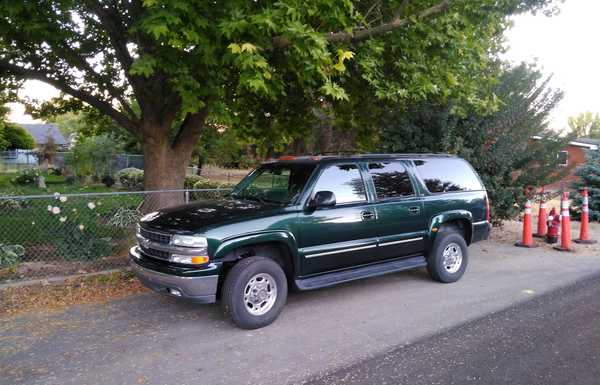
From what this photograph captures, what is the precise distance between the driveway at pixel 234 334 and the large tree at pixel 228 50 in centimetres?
269

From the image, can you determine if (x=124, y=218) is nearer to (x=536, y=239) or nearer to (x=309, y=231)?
(x=309, y=231)

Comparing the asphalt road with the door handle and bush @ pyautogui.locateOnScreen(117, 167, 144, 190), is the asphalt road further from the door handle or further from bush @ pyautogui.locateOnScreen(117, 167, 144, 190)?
bush @ pyautogui.locateOnScreen(117, 167, 144, 190)

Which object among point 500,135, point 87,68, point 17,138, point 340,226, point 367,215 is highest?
point 17,138

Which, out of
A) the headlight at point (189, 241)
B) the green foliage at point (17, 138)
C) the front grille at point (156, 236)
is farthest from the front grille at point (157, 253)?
the green foliage at point (17, 138)

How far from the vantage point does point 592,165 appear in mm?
15414

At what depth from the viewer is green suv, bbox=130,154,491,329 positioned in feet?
15.7

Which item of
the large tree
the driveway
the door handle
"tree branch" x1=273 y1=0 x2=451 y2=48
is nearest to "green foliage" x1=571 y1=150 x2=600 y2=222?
the large tree

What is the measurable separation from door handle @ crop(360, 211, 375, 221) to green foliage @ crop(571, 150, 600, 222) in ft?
37.3

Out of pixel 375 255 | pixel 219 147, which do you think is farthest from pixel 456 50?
pixel 219 147

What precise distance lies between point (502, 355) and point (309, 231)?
2.29m

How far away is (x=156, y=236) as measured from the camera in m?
5.07

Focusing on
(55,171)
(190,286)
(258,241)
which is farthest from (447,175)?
(55,171)

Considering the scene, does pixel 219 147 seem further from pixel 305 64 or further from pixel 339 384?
pixel 339 384

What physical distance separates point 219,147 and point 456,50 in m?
26.6
